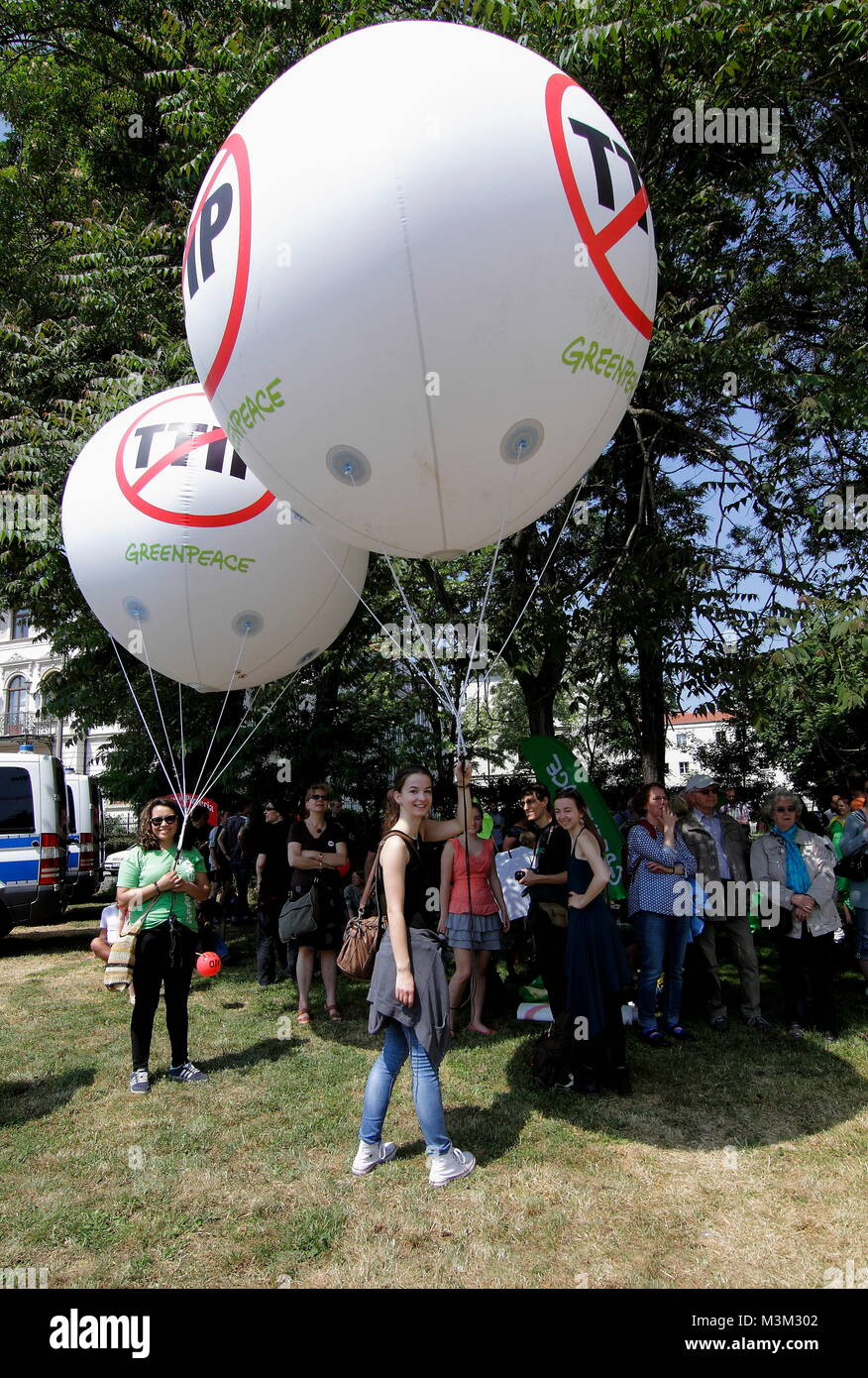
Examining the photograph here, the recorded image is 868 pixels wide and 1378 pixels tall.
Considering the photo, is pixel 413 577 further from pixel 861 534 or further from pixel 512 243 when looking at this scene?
pixel 512 243

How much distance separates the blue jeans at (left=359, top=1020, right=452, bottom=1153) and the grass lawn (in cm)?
19

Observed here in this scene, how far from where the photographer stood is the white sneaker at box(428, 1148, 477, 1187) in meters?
3.44

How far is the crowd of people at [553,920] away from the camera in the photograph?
11.9ft

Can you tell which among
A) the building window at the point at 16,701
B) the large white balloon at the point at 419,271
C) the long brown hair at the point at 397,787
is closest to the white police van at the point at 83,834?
the long brown hair at the point at 397,787

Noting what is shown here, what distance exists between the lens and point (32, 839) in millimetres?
10180

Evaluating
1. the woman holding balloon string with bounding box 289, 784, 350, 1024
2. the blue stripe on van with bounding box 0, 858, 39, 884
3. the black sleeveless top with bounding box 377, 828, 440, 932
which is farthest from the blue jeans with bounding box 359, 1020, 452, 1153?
the blue stripe on van with bounding box 0, 858, 39, 884

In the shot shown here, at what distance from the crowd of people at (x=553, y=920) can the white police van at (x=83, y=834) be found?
28.8 feet

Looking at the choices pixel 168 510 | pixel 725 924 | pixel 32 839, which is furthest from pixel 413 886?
pixel 32 839

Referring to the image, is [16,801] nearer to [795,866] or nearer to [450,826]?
[450,826]

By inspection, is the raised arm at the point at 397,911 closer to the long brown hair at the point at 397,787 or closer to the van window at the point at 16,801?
the long brown hair at the point at 397,787

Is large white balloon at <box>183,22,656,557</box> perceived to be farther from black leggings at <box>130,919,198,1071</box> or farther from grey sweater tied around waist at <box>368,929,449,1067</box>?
black leggings at <box>130,919,198,1071</box>

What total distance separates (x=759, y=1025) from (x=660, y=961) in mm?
1071

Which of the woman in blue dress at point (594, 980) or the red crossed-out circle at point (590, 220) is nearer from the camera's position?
the red crossed-out circle at point (590, 220)

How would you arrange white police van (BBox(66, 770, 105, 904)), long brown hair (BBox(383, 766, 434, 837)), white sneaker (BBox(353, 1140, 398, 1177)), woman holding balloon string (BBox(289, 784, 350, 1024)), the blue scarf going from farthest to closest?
1. white police van (BBox(66, 770, 105, 904))
2. woman holding balloon string (BBox(289, 784, 350, 1024))
3. the blue scarf
4. long brown hair (BBox(383, 766, 434, 837))
5. white sneaker (BBox(353, 1140, 398, 1177))
